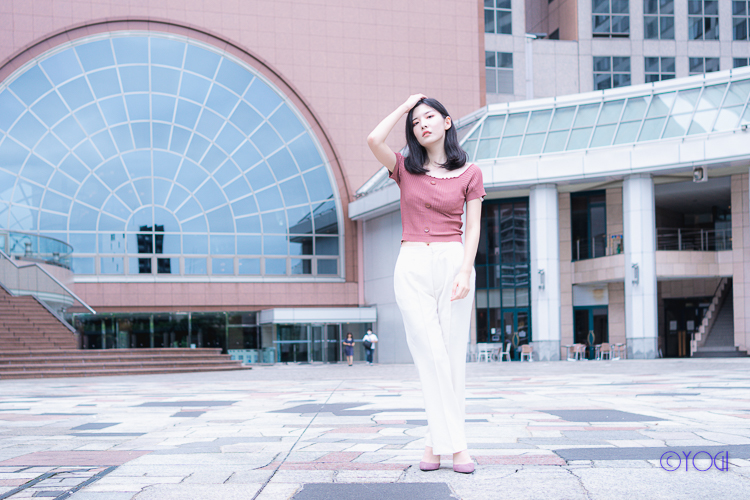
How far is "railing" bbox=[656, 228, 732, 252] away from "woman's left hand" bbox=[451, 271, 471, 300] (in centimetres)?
2799

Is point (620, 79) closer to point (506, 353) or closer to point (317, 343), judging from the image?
point (506, 353)

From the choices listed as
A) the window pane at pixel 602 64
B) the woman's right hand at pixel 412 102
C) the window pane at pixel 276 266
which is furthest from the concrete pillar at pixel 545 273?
the woman's right hand at pixel 412 102

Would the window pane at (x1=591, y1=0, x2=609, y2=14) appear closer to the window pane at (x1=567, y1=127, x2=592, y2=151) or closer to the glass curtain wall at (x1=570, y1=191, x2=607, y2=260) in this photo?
the glass curtain wall at (x1=570, y1=191, x2=607, y2=260)

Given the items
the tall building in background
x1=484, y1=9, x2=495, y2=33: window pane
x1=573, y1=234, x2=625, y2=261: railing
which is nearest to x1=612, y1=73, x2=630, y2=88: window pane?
the tall building in background

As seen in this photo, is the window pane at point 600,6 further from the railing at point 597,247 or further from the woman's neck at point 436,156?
the woman's neck at point 436,156

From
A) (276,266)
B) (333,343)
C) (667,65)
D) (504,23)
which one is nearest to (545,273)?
(333,343)

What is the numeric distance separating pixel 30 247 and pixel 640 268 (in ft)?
71.2

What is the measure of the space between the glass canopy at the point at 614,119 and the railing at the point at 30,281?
15.9 metres

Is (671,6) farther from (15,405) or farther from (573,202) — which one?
(15,405)

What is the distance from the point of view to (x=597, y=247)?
31547 mm

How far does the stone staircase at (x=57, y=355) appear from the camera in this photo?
2014cm

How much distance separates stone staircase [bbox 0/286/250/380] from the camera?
2014cm

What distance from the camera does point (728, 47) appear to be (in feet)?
134

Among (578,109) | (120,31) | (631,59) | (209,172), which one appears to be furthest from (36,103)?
(631,59)
